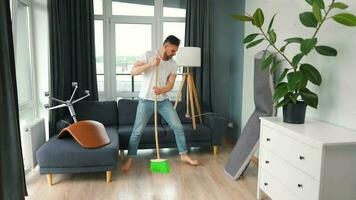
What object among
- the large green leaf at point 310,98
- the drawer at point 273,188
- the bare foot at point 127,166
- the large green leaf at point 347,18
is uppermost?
the large green leaf at point 347,18

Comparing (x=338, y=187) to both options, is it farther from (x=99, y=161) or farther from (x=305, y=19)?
(x=99, y=161)

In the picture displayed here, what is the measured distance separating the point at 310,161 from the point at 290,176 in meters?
0.28

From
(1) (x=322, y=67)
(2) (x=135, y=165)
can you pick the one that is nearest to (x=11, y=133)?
(2) (x=135, y=165)

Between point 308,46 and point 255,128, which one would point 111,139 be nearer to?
point 255,128

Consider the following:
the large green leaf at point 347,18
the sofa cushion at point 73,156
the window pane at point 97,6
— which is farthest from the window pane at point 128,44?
the large green leaf at point 347,18

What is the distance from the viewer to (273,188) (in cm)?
235

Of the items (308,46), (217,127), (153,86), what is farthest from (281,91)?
(217,127)

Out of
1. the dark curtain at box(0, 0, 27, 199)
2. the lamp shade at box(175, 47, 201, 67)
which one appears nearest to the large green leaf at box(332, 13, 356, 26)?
the lamp shade at box(175, 47, 201, 67)

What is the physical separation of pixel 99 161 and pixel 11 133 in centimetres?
98

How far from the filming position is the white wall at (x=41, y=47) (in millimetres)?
3719

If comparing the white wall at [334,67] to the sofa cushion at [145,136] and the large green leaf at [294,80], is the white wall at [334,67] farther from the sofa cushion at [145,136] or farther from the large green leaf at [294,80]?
the sofa cushion at [145,136]

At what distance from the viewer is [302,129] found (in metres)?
2.10

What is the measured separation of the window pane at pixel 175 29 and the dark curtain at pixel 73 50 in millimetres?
1189

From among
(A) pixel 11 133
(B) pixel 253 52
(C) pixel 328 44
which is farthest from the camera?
(B) pixel 253 52
